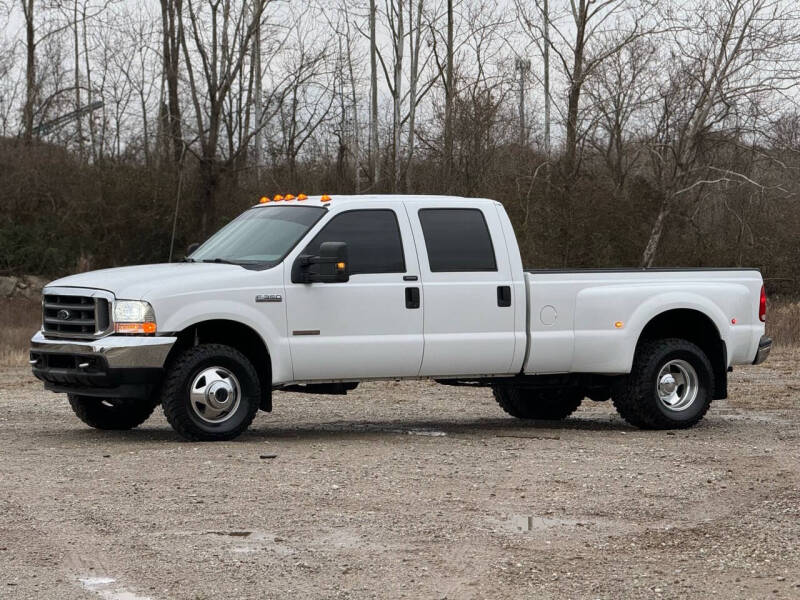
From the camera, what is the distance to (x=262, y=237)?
1105 cm

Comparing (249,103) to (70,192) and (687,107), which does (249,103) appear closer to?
(70,192)

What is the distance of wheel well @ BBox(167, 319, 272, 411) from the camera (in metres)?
10.5

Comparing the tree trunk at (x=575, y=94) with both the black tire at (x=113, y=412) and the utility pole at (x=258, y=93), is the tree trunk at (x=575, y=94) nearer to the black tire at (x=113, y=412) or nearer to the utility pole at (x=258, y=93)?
Answer: the utility pole at (x=258, y=93)

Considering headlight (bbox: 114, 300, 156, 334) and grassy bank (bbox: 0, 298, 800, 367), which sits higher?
headlight (bbox: 114, 300, 156, 334)

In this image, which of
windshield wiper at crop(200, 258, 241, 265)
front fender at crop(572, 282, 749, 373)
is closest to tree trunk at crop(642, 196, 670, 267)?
front fender at crop(572, 282, 749, 373)

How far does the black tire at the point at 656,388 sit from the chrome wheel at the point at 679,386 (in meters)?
0.02

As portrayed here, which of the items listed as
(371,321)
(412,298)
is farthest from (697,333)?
(371,321)

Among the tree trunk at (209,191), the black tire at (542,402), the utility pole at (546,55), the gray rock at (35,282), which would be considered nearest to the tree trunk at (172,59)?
the tree trunk at (209,191)

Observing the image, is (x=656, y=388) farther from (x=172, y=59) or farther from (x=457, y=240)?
(x=172, y=59)

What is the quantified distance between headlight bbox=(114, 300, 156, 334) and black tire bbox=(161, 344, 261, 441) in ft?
1.29

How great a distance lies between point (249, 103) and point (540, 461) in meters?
25.7

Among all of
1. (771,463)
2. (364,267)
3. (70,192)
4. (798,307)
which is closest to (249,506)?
(364,267)

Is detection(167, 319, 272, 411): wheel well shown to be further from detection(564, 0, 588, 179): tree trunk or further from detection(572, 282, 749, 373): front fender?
detection(564, 0, 588, 179): tree trunk

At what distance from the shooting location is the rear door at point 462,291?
11023 millimetres
